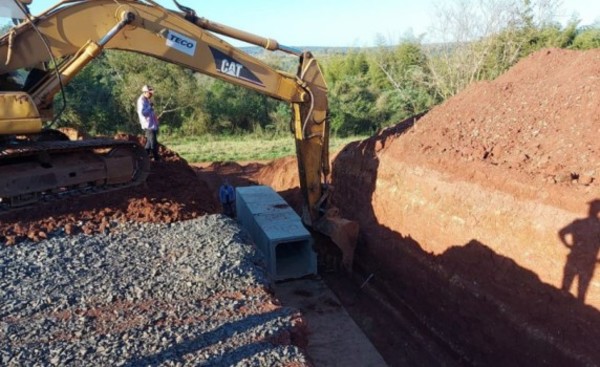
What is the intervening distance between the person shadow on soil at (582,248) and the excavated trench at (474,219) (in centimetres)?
1

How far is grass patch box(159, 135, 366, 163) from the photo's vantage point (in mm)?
21422

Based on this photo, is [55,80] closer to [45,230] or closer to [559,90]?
[45,230]

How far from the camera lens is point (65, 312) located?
4.64 m

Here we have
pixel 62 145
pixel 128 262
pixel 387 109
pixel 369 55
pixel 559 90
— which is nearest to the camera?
pixel 128 262

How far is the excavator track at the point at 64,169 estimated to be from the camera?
650 centimetres

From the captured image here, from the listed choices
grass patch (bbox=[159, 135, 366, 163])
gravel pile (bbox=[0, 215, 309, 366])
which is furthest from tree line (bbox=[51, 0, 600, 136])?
gravel pile (bbox=[0, 215, 309, 366])

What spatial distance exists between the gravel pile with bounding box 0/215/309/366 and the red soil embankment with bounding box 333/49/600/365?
341cm

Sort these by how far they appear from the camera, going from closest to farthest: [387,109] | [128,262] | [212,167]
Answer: [128,262], [212,167], [387,109]

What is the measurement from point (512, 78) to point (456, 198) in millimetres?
4853

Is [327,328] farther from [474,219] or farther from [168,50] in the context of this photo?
[168,50]

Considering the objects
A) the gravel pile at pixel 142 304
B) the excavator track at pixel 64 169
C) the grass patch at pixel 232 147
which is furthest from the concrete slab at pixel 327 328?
the grass patch at pixel 232 147

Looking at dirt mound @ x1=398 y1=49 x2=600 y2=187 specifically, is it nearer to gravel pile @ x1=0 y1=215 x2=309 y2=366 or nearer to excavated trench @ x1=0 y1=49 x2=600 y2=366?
excavated trench @ x1=0 y1=49 x2=600 y2=366

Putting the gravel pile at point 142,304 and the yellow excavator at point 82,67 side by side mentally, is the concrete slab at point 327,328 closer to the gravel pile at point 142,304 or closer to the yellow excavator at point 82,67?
the gravel pile at point 142,304

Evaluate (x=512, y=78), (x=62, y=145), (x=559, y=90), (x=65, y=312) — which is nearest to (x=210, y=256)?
(x=65, y=312)
